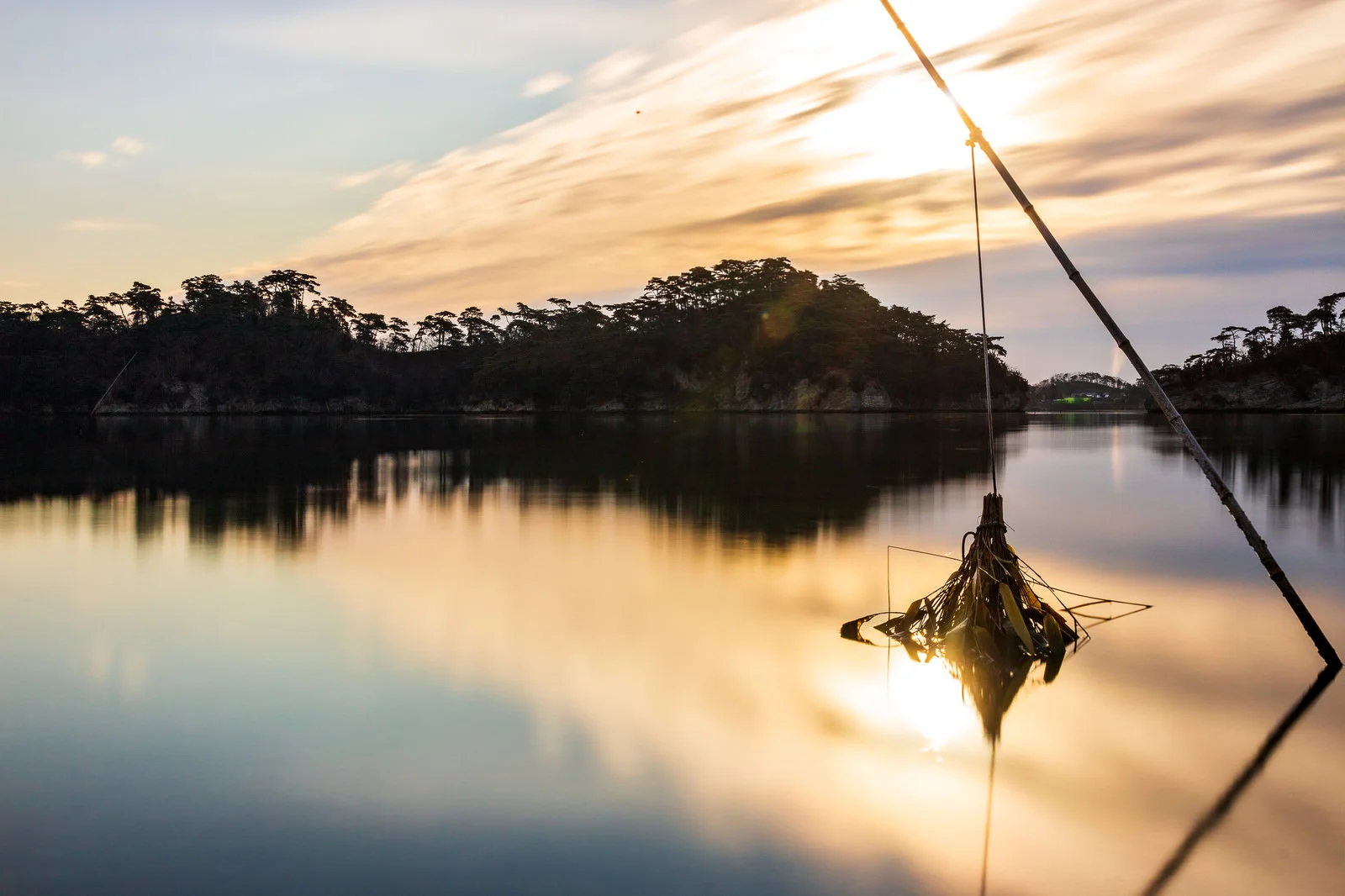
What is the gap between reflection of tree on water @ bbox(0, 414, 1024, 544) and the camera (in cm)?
2330

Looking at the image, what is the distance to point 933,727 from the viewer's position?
28.1ft

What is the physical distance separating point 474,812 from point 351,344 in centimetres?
17495

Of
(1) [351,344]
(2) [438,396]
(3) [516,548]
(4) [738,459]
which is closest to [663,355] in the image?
(2) [438,396]

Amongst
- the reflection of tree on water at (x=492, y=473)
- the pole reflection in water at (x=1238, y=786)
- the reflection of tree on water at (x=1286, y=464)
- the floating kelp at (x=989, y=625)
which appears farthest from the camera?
the reflection of tree on water at (x=1286, y=464)

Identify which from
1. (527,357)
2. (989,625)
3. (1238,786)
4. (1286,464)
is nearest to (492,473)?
(989,625)

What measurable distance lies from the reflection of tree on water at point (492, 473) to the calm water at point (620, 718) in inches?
60.9

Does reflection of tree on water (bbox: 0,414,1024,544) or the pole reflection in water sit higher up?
reflection of tree on water (bbox: 0,414,1024,544)

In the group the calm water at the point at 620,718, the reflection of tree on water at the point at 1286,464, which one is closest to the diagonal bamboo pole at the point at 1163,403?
the calm water at the point at 620,718

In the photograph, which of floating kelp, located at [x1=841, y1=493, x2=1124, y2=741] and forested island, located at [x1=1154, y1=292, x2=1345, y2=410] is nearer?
floating kelp, located at [x1=841, y1=493, x2=1124, y2=741]

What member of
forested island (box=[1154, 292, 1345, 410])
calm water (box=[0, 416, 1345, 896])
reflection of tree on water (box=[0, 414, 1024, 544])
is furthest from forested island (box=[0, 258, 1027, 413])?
calm water (box=[0, 416, 1345, 896])

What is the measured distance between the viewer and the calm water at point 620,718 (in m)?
6.18

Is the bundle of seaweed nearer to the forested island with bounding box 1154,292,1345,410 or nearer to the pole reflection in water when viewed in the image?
the pole reflection in water

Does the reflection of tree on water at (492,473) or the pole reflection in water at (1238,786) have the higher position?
the reflection of tree on water at (492,473)

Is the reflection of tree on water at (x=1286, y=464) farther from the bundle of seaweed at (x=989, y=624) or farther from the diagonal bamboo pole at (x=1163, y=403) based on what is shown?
the bundle of seaweed at (x=989, y=624)
